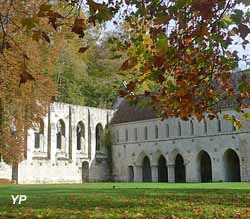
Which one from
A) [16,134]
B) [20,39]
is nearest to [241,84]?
[20,39]

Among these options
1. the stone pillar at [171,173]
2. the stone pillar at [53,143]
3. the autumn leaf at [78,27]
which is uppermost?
the stone pillar at [53,143]

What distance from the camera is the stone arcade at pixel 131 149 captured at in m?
41.2

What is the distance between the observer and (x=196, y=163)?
4319cm

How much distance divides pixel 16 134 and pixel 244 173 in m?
21.1

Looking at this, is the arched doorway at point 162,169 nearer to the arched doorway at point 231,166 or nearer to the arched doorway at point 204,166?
the arched doorway at point 204,166

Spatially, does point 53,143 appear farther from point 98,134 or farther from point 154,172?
point 154,172

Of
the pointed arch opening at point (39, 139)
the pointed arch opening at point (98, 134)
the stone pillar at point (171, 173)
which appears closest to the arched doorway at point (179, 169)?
the stone pillar at point (171, 173)

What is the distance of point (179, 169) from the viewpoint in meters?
46.7

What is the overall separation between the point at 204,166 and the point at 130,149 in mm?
7860

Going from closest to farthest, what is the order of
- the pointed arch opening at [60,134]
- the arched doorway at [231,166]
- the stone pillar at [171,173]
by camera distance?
the arched doorway at [231,166] < the stone pillar at [171,173] < the pointed arch opening at [60,134]

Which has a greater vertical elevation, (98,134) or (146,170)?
(98,134)

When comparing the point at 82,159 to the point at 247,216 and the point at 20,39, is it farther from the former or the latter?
the point at 247,216

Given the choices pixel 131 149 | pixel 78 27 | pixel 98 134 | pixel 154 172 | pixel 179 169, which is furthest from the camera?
pixel 98 134

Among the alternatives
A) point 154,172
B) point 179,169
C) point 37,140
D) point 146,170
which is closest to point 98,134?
point 146,170
